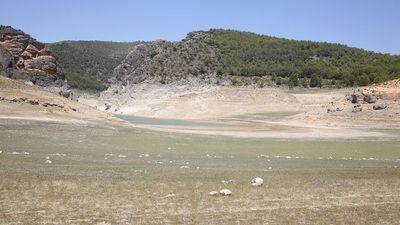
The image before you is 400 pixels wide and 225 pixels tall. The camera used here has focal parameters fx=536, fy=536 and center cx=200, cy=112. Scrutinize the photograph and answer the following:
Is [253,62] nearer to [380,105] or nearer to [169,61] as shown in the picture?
[169,61]

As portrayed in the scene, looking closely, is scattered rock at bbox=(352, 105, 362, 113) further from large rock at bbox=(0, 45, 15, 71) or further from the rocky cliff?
the rocky cliff

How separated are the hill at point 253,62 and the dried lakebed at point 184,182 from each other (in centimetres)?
6471

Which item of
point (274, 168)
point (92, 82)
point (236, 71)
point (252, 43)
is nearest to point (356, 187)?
point (274, 168)

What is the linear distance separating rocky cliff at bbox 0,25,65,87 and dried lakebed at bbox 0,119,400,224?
63685 mm

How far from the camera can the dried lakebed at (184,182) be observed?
41.8 feet

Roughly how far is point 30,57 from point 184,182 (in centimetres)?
8964

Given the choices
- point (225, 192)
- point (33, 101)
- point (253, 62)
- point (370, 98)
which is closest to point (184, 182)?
point (225, 192)

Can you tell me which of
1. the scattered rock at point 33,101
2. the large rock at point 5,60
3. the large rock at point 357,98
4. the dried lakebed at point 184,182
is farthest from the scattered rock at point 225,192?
the large rock at point 5,60

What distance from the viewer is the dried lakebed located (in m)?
12.7

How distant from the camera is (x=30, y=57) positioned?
101m

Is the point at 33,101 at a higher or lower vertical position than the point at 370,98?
lower

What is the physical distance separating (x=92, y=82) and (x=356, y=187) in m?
159

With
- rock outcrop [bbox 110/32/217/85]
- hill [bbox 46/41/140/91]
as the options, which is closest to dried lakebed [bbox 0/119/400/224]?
rock outcrop [bbox 110/32/217/85]

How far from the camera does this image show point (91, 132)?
36062 millimetres
